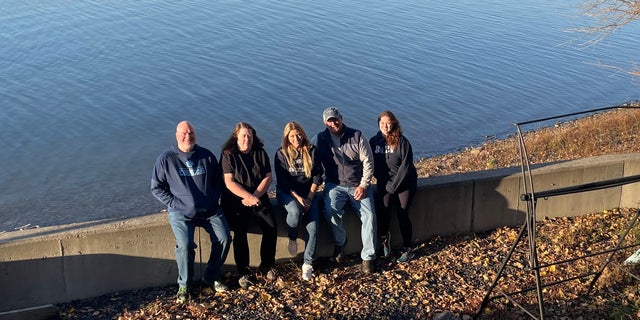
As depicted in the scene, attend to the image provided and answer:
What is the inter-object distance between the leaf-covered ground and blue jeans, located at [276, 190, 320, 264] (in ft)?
1.00

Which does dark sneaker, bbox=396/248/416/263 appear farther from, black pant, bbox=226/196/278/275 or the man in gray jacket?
black pant, bbox=226/196/278/275

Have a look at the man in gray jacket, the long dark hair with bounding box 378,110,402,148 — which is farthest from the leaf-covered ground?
the long dark hair with bounding box 378,110,402,148

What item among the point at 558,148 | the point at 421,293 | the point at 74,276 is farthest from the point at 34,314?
the point at 558,148

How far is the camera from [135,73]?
22.8 meters

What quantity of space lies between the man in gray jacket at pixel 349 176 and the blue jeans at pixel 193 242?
1.25 metres

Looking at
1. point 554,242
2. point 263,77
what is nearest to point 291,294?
point 554,242

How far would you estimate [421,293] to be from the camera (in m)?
7.30

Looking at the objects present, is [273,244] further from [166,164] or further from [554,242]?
[554,242]

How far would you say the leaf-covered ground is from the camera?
22.8ft

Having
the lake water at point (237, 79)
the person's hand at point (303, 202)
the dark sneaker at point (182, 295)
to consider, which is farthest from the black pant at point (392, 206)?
the lake water at point (237, 79)

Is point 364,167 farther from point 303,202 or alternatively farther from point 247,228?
point 247,228

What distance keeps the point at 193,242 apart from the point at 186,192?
1.84ft

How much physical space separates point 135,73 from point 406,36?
445 inches

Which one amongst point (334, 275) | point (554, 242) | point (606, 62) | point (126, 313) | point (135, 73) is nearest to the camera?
point (126, 313)
